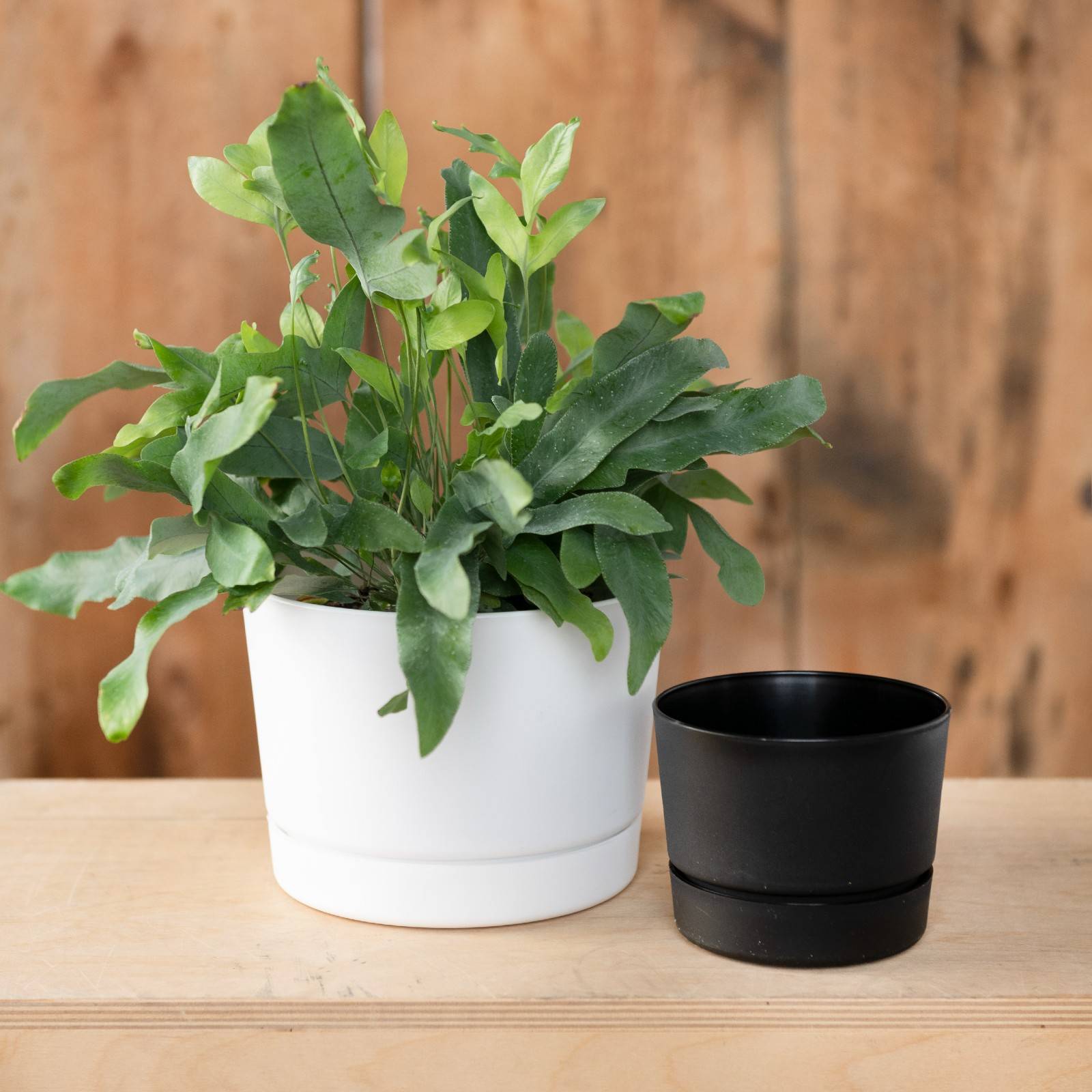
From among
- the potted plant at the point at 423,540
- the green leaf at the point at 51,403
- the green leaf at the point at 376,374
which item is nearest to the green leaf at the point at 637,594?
the potted plant at the point at 423,540

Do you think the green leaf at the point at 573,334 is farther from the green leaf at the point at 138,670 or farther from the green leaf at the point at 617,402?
the green leaf at the point at 138,670

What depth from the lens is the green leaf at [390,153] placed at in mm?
490

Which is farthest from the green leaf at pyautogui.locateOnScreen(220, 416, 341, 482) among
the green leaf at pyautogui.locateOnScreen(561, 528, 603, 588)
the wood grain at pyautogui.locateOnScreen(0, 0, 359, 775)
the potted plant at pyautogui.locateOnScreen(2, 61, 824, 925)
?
the wood grain at pyautogui.locateOnScreen(0, 0, 359, 775)

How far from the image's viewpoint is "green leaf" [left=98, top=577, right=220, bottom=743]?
1.45ft

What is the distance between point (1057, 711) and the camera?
886 millimetres

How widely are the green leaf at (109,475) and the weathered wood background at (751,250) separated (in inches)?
14.6

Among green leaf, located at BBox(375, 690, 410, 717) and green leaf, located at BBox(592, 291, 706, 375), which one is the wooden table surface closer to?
green leaf, located at BBox(375, 690, 410, 717)

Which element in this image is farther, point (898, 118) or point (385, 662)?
point (898, 118)

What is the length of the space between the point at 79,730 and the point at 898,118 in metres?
0.73

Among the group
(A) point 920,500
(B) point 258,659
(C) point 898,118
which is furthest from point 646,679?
(C) point 898,118

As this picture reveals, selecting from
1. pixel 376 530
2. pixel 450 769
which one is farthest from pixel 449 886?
pixel 376 530

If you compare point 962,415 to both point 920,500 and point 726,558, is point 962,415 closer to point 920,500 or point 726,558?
point 920,500

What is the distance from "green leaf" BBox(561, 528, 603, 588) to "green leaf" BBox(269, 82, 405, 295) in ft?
0.41

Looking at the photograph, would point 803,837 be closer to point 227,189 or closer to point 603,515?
point 603,515
